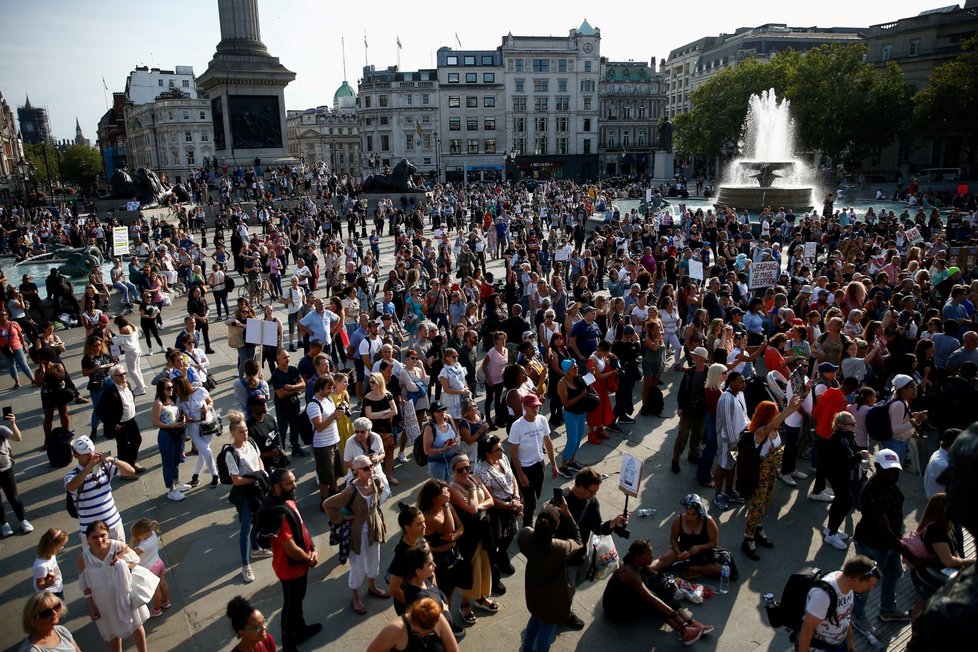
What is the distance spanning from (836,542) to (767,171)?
32.4 meters

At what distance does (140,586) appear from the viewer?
527 centimetres

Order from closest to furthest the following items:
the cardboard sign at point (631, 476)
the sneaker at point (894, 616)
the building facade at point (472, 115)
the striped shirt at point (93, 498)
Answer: the sneaker at point (894, 616)
the striped shirt at point (93, 498)
the cardboard sign at point (631, 476)
the building facade at point (472, 115)

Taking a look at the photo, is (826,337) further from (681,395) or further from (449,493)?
(449,493)

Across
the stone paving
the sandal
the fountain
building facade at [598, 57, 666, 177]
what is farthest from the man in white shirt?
building facade at [598, 57, 666, 177]

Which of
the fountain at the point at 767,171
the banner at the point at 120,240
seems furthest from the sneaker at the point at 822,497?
the fountain at the point at 767,171

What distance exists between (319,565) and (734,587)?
4332 mm

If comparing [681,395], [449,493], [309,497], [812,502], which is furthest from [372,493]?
[812,502]

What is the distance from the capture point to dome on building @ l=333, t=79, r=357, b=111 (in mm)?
135663

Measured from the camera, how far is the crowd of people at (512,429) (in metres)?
5.23

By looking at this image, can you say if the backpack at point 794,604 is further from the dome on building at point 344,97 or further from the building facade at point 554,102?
the dome on building at point 344,97

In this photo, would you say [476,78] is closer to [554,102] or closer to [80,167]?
[554,102]

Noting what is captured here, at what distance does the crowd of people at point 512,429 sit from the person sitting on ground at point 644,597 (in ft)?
0.07

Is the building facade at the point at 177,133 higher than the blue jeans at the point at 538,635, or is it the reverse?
the building facade at the point at 177,133

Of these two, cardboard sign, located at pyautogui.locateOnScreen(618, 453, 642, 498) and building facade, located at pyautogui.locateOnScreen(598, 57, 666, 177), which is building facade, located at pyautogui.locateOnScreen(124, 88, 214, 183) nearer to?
building facade, located at pyautogui.locateOnScreen(598, 57, 666, 177)
